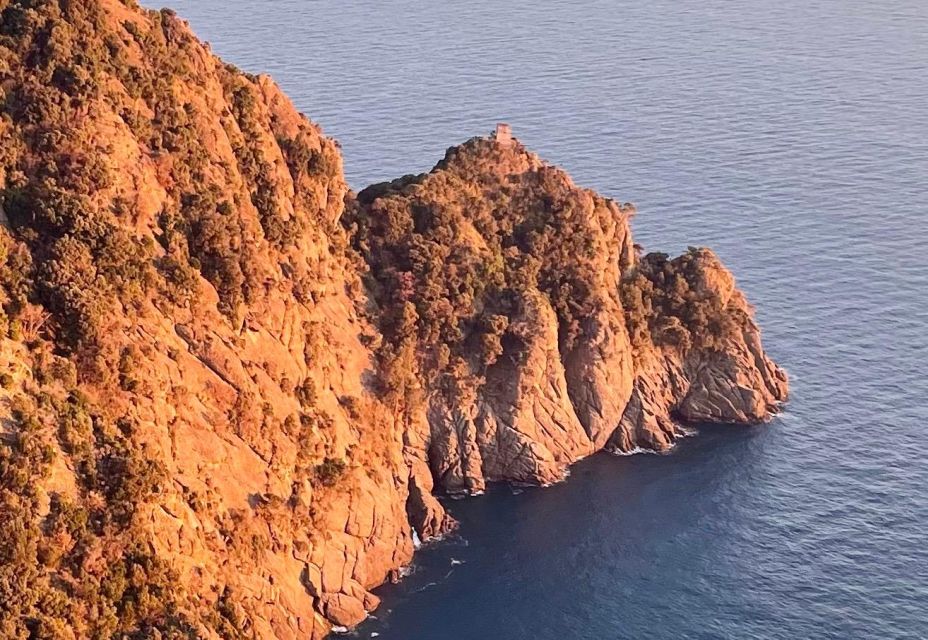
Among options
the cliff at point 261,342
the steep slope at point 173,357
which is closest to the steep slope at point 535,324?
the cliff at point 261,342

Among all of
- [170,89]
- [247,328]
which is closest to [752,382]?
[247,328]

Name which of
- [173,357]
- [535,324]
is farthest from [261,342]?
[535,324]

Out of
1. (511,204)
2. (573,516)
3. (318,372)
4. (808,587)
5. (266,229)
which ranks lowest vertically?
(808,587)

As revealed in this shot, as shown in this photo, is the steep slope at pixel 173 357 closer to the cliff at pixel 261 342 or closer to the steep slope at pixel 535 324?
the cliff at pixel 261 342

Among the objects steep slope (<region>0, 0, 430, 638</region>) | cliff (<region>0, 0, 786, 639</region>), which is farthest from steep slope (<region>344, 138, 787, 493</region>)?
steep slope (<region>0, 0, 430, 638</region>)

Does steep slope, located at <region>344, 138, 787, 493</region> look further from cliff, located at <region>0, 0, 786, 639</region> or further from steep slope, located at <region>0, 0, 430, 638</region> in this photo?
steep slope, located at <region>0, 0, 430, 638</region>

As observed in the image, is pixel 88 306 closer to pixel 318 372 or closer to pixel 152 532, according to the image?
pixel 152 532
